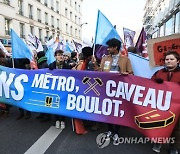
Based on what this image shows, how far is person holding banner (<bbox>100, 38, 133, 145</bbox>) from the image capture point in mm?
4203

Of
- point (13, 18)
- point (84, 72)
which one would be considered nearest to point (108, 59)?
point (84, 72)

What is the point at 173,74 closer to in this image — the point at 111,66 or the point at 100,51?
the point at 111,66

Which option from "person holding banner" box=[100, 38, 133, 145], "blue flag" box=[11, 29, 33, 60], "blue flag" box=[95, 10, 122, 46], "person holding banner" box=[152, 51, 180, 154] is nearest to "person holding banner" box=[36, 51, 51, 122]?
"blue flag" box=[11, 29, 33, 60]

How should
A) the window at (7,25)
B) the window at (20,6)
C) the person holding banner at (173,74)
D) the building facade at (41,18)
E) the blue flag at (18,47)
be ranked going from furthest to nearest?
the window at (20,6), the building facade at (41,18), the window at (7,25), the blue flag at (18,47), the person holding banner at (173,74)

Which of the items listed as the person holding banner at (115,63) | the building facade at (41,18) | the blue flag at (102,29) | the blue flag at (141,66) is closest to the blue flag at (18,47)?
the blue flag at (102,29)

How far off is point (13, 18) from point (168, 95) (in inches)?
1059

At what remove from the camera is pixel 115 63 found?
4.29 m

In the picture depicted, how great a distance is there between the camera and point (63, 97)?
4.45 metres

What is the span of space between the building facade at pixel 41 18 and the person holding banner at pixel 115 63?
2165 cm

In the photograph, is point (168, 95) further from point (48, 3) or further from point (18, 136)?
point (48, 3)

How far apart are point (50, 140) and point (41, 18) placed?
3354 centimetres

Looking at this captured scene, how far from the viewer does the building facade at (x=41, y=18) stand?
26.4m

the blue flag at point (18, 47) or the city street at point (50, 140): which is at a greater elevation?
the blue flag at point (18, 47)

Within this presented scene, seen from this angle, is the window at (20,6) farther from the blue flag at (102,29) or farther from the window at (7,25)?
the blue flag at (102,29)
